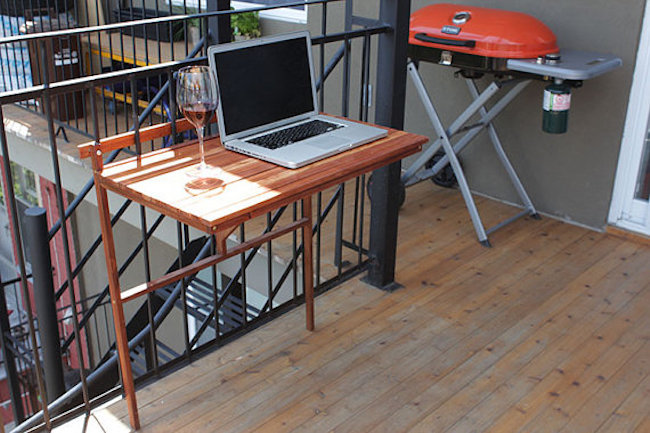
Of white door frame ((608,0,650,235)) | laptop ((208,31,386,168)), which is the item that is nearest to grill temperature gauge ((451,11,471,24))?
white door frame ((608,0,650,235))

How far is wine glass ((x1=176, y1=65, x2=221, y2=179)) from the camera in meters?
1.92

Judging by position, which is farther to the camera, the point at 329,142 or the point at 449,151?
the point at 449,151

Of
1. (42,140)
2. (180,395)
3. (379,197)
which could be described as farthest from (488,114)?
(42,140)

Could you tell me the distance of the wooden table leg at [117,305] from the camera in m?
1.97

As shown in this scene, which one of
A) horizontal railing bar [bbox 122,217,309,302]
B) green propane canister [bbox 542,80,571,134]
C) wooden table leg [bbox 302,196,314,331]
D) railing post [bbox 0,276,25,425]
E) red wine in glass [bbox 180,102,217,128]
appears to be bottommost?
railing post [bbox 0,276,25,425]

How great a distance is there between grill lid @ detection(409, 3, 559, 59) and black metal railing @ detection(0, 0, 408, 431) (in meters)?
0.39

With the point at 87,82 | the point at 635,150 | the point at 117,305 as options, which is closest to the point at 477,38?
the point at 635,150

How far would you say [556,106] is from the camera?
318cm

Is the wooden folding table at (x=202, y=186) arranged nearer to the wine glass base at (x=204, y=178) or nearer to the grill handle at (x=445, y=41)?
the wine glass base at (x=204, y=178)

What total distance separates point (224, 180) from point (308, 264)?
32.8 inches

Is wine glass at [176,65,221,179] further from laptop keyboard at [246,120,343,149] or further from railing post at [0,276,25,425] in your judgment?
railing post at [0,276,25,425]

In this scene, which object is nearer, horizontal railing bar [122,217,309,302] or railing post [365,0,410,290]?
horizontal railing bar [122,217,309,302]

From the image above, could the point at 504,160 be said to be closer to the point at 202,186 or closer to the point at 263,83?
the point at 263,83

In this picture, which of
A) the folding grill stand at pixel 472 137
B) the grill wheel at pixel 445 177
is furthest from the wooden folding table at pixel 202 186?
the grill wheel at pixel 445 177
